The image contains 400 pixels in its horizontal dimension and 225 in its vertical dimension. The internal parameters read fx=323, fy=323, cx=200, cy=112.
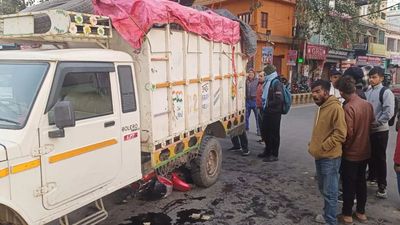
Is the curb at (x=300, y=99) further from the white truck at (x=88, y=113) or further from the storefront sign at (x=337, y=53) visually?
the white truck at (x=88, y=113)

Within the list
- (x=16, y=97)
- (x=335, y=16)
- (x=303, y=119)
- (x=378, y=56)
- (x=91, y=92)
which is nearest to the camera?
(x=16, y=97)

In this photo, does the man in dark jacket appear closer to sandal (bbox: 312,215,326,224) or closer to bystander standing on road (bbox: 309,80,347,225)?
sandal (bbox: 312,215,326,224)

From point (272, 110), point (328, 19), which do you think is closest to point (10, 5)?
point (272, 110)

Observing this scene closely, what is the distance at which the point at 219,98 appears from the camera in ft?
18.7

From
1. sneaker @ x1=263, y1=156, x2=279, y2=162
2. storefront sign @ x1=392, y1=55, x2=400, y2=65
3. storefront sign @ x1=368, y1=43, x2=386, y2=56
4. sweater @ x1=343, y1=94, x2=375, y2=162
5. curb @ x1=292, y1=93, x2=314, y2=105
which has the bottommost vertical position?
sneaker @ x1=263, y1=156, x2=279, y2=162

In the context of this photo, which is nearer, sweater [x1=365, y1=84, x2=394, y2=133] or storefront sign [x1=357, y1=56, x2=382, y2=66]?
sweater [x1=365, y1=84, x2=394, y2=133]

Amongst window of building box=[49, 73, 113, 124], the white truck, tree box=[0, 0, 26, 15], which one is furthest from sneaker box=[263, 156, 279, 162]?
tree box=[0, 0, 26, 15]

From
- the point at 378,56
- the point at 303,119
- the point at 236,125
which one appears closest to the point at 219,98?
the point at 236,125

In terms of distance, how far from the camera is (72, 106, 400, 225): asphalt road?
4.29 metres

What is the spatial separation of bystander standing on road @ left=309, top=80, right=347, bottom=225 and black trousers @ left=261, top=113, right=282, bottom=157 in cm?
293

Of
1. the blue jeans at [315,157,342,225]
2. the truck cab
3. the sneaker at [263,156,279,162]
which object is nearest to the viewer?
the truck cab

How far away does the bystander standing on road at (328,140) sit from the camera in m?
3.70

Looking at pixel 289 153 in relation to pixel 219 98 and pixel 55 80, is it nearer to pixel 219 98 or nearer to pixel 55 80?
pixel 219 98

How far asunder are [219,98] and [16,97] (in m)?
3.51
